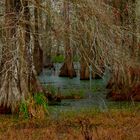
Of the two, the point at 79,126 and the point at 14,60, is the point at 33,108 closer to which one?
the point at 14,60

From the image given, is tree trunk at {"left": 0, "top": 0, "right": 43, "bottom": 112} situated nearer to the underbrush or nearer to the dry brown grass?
the underbrush

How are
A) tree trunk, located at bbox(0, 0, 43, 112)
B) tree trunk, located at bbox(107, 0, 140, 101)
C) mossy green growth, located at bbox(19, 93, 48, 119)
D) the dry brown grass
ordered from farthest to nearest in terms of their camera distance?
tree trunk, located at bbox(107, 0, 140, 101)
tree trunk, located at bbox(0, 0, 43, 112)
mossy green growth, located at bbox(19, 93, 48, 119)
the dry brown grass

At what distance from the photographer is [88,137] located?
10.1m

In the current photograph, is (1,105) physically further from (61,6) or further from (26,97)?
(61,6)

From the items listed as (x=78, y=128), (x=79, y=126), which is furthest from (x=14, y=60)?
(x=78, y=128)

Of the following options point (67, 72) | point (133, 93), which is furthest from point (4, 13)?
point (67, 72)

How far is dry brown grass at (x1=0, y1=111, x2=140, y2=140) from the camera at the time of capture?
447 inches

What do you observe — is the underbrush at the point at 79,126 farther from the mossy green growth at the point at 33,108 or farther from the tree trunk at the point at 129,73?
the tree trunk at the point at 129,73

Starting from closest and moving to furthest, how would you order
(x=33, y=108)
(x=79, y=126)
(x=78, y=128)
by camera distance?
(x=78, y=128) < (x=79, y=126) < (x=33, y=108)

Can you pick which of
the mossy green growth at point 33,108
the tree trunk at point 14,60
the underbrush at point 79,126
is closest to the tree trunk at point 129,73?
the underbrush at point 79,126

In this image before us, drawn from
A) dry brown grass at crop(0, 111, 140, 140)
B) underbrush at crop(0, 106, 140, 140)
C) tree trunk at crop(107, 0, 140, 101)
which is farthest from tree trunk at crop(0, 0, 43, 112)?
tree trunk at crop(107, 0, 140, 101)

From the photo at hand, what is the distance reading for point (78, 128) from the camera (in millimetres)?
12641

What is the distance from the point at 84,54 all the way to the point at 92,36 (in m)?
1.05

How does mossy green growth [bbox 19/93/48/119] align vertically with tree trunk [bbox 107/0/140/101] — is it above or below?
below
